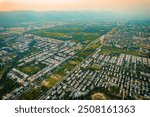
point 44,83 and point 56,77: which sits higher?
point 56,77

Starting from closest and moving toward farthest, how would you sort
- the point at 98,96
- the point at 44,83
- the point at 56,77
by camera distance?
the point at 98,96 → the point at 44,83 → the point at 56,77

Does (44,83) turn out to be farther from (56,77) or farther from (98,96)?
(98,96)

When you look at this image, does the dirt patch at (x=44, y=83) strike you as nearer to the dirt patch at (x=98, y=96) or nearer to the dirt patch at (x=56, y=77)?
the dirt patch at (x=56, y=77)

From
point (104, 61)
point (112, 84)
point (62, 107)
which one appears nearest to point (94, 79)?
point (112, 84)

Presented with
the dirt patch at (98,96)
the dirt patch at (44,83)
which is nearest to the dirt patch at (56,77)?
the dirt patch at (44,83)

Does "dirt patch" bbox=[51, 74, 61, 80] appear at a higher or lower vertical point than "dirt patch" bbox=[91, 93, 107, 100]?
higher

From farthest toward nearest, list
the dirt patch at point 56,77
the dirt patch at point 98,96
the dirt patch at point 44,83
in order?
the dirt patch at point 56,77, the dirt patch at point 44,83, the dirt patch at point 98,96

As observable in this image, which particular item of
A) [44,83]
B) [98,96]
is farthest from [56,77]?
[98,96]

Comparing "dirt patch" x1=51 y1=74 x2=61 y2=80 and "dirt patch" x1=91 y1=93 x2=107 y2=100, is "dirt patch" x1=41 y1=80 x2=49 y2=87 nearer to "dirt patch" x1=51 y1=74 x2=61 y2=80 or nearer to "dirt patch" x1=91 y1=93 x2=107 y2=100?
"dirt patch" x1=51 y1=74 x2=61 y2=80

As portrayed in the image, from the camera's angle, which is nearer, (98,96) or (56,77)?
(98,96)

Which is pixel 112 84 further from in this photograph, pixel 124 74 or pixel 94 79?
pixel 124 74

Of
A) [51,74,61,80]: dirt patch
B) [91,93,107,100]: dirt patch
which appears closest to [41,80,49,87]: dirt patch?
[51,74,61,80]: dirt patch

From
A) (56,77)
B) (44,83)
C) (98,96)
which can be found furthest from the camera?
(56,77)
